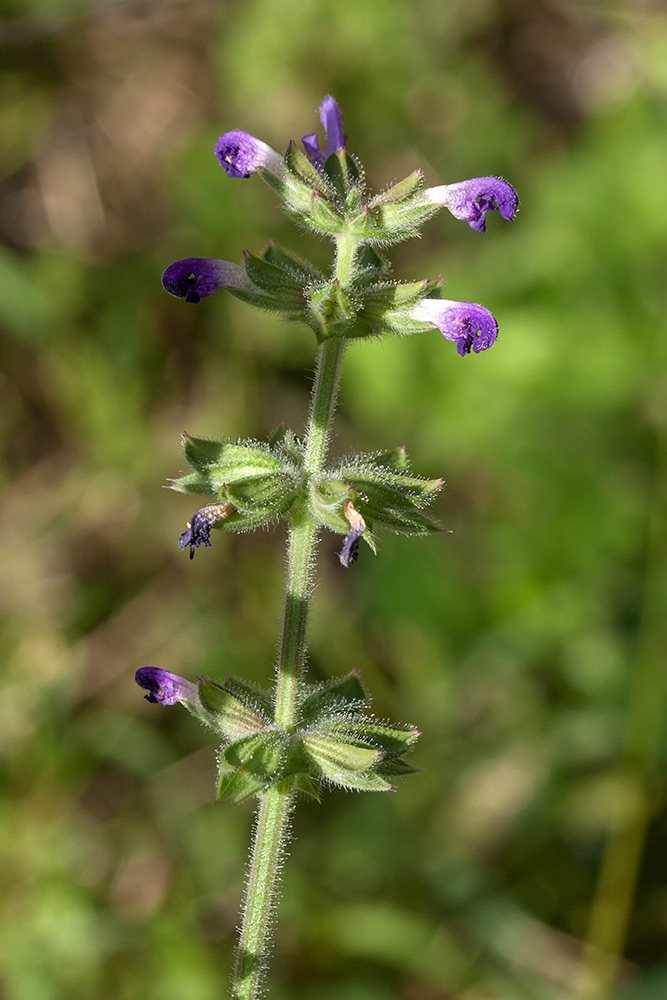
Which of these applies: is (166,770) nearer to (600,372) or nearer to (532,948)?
(532,948)

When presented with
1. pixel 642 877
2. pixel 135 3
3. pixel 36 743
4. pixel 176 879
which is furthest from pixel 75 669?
pixel 135 3

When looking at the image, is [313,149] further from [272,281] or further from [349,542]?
[349,542]

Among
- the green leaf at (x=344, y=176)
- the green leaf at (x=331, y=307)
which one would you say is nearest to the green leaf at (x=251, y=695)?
the green leaf at (x=331, y=307)

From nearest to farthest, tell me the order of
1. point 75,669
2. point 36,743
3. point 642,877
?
1. point 642,877
2. point 36,743
3. point 75,669

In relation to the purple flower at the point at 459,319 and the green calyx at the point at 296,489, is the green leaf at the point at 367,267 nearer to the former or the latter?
the purple flower at the point at 459,319

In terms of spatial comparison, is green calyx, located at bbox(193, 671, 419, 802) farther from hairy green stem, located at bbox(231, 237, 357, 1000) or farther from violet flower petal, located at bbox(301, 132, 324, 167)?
violet flower petal, located at bbox(301, 132, 324, 167)

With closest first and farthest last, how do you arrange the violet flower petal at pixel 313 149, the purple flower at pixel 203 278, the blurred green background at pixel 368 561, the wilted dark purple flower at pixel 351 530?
the wilted dark purple flower at pixel 351 530
the purple flower at pixel 203 278
the violet flower petal at pixel 313 149
the blurred green background at pixel 368 561
